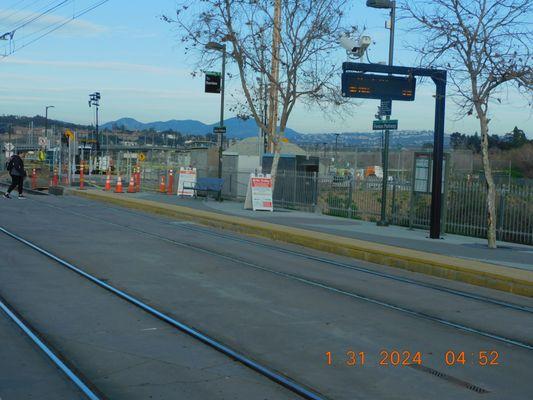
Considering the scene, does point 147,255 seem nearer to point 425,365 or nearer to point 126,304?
point 126,304

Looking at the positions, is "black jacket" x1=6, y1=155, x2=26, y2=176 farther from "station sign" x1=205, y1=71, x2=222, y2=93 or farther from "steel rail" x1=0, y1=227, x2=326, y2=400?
"steel rail" x1=0, y1=227, x2=326, y2=400

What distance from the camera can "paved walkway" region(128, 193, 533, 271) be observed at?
1516 centimetres

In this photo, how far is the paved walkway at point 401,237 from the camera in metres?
15.2

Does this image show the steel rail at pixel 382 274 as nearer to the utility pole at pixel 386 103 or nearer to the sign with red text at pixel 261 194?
the utility pole at pixel 386 103

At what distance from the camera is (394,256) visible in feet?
47.2

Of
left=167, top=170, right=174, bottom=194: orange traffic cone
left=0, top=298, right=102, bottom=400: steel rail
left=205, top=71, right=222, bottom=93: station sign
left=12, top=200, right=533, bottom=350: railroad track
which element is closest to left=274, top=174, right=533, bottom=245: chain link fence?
left=205, top=71, right=222, bottom=93: station sign

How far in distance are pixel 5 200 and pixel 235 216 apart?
38.8ft

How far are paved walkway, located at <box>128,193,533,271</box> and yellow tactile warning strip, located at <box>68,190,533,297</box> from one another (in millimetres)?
790

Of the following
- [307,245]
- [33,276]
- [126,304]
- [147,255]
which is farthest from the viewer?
[307,245]

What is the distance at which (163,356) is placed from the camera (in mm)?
7094

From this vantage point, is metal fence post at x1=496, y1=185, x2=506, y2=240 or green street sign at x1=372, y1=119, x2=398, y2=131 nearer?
metal fence post at x1=496, y1=185, x2=506, y2=240

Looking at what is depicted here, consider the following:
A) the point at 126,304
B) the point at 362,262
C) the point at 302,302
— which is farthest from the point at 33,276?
the point at 362,262

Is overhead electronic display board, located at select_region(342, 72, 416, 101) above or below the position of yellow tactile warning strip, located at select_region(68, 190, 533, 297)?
above
